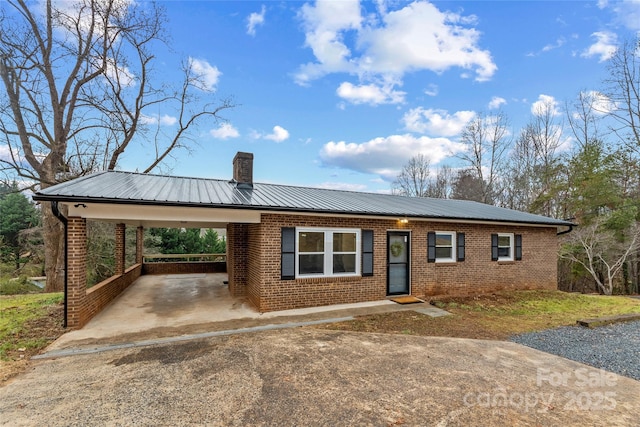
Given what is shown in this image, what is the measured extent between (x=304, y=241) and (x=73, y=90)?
1293 cm

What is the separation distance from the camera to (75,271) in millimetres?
5742

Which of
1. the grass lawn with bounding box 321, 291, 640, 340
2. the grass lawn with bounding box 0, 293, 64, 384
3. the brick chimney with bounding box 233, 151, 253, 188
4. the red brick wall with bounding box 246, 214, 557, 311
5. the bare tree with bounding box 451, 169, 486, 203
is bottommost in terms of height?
the grass lawn with bounding box 321, 291, 640, 340

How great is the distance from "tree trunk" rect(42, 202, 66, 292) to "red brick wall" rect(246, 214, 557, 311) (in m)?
8.44

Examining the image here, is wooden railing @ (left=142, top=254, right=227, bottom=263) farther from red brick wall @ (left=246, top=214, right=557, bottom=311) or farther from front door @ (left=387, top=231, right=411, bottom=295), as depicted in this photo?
front door @ (left=387, top=231, right=411, bottom=295)

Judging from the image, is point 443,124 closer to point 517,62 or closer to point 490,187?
point 490,187

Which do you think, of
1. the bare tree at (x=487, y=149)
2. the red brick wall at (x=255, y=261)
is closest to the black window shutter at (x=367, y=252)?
the red brick wall at (x=255, y=261)

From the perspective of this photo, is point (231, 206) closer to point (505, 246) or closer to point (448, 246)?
point (448, 246)

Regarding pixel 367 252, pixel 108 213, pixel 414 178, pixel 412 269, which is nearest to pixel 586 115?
pixel 414 178

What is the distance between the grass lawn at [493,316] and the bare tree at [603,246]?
229 inches

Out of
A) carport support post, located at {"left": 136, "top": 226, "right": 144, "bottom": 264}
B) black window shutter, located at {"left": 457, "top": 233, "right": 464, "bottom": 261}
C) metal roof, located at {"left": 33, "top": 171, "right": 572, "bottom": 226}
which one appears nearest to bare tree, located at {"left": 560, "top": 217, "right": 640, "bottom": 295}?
metal roof, located at {"left": 33, "top": 171, "right": 572, "bottom": 226}

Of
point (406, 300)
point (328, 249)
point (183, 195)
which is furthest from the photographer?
point (406, 300)

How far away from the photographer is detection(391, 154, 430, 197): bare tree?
28.1m

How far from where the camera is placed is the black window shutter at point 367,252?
8227 mm

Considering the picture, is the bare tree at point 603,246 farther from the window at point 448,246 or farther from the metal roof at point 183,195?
the window at point 448,246
